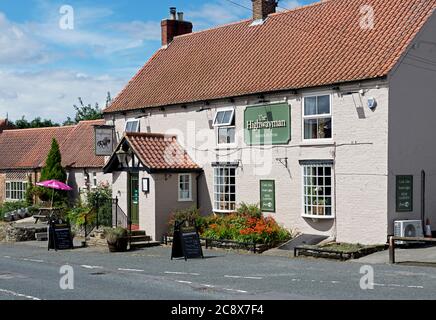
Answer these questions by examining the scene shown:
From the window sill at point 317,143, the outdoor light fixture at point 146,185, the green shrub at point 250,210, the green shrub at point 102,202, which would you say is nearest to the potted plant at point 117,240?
the outdoor light fixture at point 146,185

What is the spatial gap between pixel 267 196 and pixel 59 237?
7884mm

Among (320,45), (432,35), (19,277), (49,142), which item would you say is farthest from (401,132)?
(49,142)

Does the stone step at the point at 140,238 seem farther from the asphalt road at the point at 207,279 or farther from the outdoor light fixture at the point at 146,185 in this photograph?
the asphalt road at the point at 207,279

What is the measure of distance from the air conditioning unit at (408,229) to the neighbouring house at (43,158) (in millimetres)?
18326

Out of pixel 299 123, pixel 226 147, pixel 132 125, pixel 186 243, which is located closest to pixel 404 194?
pixel 299 123

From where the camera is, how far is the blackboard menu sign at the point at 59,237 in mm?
24438

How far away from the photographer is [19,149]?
4303 cm

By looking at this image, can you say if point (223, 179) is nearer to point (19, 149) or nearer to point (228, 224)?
point (228, 224)

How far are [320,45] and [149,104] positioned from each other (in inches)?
333

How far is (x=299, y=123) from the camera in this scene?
2286 centimetres

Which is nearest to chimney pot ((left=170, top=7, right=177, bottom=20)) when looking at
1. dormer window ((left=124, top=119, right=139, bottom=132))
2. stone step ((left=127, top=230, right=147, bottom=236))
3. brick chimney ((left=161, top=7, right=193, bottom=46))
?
brick chimney ((left=161, top=7, right=193, bottom=46))

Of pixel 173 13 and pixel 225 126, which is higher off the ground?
pixel 173 13

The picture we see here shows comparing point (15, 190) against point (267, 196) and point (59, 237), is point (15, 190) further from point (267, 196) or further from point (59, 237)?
point (267, 196)

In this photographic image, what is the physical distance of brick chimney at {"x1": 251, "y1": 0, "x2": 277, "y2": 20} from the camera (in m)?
28.9
